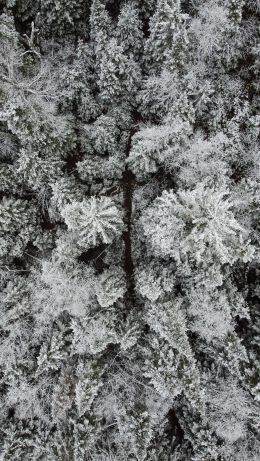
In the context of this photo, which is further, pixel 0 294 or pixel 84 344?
pixel 0 294

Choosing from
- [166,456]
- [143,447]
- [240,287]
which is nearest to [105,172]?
[240,287]

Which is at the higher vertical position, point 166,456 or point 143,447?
point 143,447

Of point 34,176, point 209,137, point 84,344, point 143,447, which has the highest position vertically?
point 209,137

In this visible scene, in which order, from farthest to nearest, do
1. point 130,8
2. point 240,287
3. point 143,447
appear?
point 240,287 → point 130,8 → point 143,447

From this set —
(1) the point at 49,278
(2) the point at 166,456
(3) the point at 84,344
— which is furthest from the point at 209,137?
(2) the point at 166,456

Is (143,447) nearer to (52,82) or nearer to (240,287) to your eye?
(240,287)

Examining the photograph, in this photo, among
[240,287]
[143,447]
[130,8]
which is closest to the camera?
[143,447]
